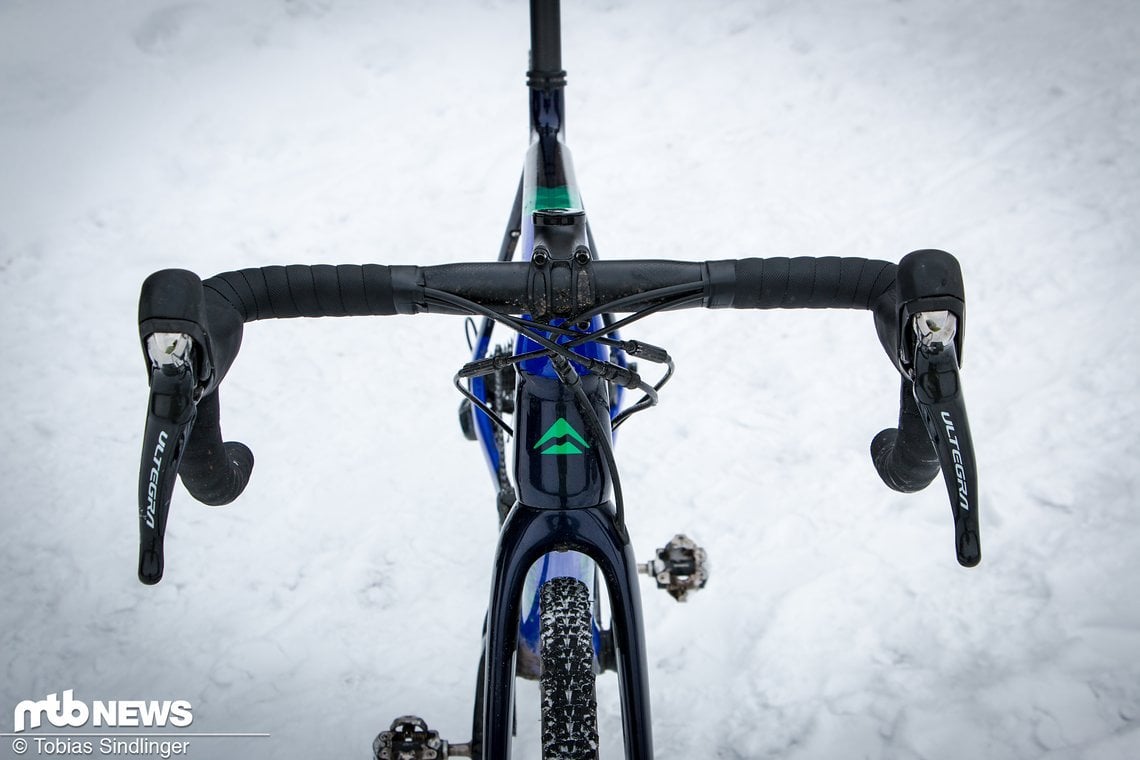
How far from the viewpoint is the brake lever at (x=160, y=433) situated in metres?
1.50

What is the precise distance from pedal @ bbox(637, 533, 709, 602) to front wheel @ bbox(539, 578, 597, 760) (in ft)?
3.36

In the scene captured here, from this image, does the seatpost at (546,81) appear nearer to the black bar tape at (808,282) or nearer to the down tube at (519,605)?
the black bar tape at (808,282)

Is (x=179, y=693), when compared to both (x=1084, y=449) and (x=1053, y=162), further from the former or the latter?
(x=1053, y=162)

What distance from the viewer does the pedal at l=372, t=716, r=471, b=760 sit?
234 centimetres

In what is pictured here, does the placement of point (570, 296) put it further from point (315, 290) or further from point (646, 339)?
point (646, 339)

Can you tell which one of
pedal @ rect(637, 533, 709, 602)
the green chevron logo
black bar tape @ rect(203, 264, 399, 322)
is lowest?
pedal @ rect(637, 533, 709, 602)

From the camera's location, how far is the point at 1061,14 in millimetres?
6641

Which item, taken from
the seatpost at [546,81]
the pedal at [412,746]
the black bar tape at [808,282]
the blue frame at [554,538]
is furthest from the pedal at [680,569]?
the seatpost at [546,81]

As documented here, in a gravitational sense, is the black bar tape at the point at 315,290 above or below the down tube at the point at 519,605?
above

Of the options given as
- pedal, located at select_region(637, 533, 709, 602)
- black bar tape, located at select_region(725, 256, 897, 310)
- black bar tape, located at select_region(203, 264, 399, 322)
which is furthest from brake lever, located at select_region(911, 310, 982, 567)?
pedal, located at select_region(637, 533, 709, 602)

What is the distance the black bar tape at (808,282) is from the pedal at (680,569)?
1.27 meters

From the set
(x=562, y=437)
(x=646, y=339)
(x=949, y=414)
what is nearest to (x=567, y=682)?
(x=562, y=437)

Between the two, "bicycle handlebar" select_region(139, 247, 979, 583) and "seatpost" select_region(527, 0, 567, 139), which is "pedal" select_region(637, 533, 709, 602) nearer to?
"bicycle handlebar" select_region(139, 247, 979, 583)

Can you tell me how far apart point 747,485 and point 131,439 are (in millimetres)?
3014
